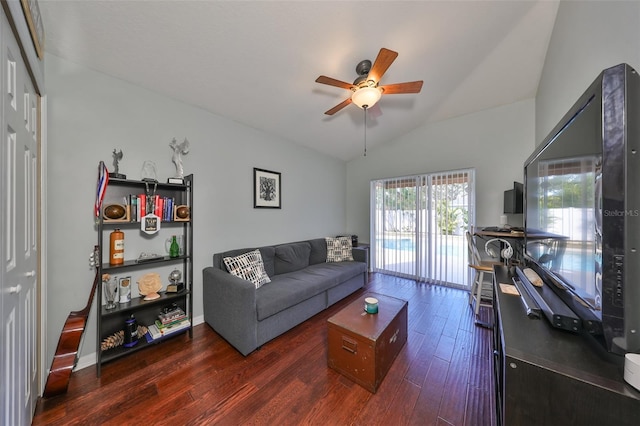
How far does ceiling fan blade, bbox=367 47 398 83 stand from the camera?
1597mm

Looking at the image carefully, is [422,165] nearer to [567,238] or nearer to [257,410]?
[567,238]

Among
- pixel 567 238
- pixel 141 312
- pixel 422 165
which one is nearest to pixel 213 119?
pixel 141 312

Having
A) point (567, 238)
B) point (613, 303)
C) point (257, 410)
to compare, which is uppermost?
point (567, 238)

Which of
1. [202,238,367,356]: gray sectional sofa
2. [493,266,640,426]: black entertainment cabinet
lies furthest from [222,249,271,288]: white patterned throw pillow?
A: [493,266,640,426]: black entertainment cabinet

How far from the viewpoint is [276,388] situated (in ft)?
5.19

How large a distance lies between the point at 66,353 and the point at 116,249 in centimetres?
75

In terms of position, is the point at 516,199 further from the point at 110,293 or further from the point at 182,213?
the point at 110,293

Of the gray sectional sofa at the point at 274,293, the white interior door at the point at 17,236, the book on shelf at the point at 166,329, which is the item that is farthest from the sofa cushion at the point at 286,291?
the white interior door at the point at 17,236

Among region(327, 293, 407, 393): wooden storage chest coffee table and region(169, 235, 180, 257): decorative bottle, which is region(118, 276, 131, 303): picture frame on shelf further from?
region(327, 293, 407, 393): wooden storage chest coffee table

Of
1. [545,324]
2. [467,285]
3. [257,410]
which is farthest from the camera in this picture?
[467,285]

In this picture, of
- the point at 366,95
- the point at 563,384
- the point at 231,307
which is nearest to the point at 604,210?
the point at 563,384

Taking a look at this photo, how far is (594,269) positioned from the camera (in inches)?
30.4

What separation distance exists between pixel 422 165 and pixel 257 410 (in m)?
4.12

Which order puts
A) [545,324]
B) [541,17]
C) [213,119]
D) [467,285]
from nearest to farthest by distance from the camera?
1. [545,324]
2. [541,17]
3. [213,119]
4. [467,285]
